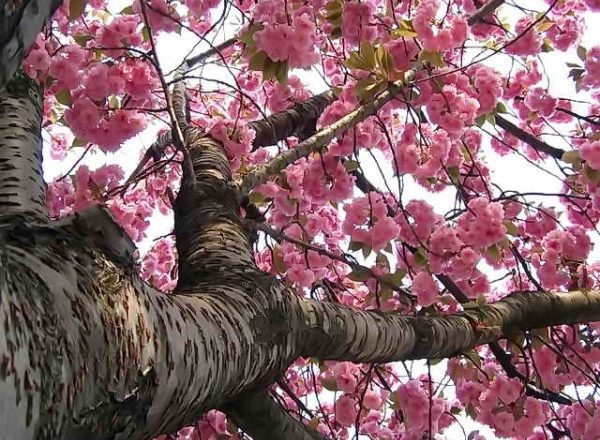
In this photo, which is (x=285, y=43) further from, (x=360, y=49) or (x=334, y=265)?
(x=334, y=265)

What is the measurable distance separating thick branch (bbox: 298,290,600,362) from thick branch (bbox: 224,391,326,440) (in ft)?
0.48

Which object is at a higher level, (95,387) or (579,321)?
(579,321)

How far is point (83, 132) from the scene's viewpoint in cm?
245

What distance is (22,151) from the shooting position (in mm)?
1607

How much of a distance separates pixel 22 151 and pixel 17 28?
3.62 ft

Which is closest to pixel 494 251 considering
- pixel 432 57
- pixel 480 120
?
pixel 480 120

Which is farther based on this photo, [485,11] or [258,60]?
[485,11]

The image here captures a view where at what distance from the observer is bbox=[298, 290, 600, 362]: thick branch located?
5.36 ft

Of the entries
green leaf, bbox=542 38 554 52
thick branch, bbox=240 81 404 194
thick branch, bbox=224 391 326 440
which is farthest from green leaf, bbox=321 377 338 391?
green leaf, bbox=542 38 554 52

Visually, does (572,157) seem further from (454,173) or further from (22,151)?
(22,151)

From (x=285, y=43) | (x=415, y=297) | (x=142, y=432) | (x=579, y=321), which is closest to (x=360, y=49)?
(x=285, y=43)

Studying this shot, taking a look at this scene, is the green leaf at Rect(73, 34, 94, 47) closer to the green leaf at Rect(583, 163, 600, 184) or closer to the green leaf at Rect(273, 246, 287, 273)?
the green leaf at Rect(273, 246, 287, 273)

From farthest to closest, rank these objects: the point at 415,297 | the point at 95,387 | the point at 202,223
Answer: the point at 415,297
the point at 202,223
the point at 95,387

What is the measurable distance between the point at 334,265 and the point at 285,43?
1.64m
